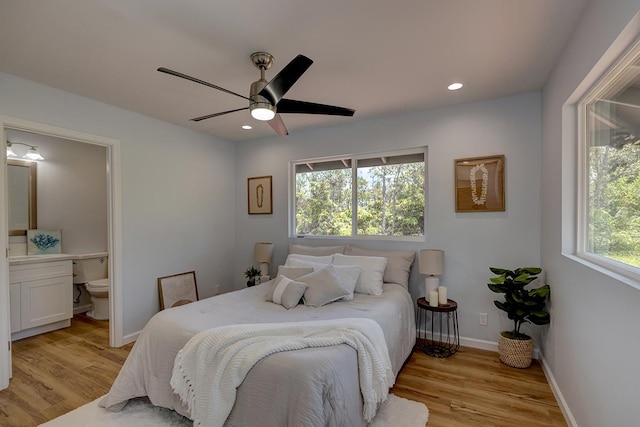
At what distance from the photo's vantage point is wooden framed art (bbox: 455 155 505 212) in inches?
123

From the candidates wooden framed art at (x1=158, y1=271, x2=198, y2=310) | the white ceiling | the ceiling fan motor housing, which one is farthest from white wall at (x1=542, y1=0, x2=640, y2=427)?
wooden framed art at (x1=158, y1=271, x2=198, y2=310)

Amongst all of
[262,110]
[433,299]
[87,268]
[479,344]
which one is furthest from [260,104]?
[87,268]

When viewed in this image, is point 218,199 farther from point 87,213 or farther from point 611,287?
point 611,287

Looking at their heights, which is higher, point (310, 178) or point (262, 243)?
point (310, 178)

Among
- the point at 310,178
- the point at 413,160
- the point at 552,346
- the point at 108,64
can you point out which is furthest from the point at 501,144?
the point at 108,64

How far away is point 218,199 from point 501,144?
12.1ft

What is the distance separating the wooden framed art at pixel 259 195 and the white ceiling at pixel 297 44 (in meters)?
1.60

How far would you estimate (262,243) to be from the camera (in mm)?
4262

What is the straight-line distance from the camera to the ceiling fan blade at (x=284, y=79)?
5.88ft

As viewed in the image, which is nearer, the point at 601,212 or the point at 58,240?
the point at 601,212

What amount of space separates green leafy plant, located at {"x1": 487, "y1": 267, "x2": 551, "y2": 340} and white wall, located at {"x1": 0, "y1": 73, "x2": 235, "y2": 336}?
3.58 m

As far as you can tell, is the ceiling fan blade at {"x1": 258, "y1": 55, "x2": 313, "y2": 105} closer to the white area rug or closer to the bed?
the bed

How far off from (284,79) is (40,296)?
4067mm

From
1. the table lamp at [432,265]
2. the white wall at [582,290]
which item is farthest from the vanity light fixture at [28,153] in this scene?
the white wall at [582,290]
